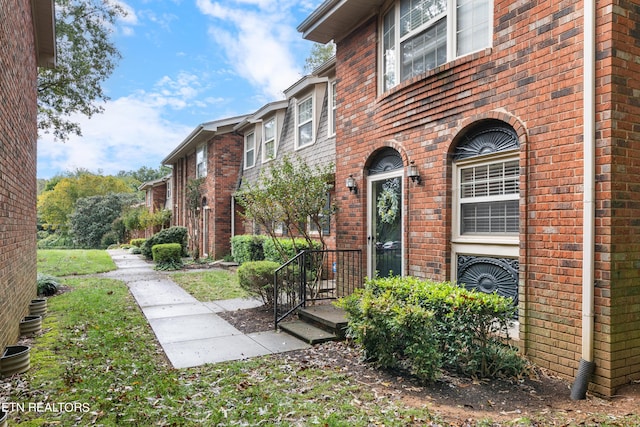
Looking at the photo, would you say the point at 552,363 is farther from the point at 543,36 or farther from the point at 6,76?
the point at 6,76

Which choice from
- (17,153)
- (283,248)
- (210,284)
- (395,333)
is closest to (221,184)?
(210,284)

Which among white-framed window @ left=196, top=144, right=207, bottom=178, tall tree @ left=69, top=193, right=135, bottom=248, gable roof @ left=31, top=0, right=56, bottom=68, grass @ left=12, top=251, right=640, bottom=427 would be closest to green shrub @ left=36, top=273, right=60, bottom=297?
grass @ left=12, top=251, right=640, bottom=427

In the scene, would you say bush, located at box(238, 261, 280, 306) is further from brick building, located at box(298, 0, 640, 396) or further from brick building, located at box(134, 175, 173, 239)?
brick building, located at box(134, 175, 173, 239)

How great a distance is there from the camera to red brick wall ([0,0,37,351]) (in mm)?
4750

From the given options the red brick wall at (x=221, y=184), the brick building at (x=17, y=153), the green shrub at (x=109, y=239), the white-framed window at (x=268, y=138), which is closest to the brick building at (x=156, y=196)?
the green shrub at (x=109, y=239)

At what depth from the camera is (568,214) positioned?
4176mm

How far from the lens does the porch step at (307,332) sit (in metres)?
5.75

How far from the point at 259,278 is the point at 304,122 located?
256 inches

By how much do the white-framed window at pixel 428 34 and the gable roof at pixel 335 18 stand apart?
0.38m

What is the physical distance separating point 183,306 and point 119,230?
26.7m

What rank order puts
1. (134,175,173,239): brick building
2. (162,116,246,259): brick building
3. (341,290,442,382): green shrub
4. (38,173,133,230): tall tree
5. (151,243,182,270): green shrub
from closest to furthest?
(341,290,442,382): green shrub
(151,243,182,270): green shrub
(162,116,246,259): brick building
(134,175,173,239): brick building
(38,173,133,230): tall tree

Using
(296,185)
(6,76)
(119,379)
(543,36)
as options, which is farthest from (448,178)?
(6,76)

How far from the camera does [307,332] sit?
6.06m

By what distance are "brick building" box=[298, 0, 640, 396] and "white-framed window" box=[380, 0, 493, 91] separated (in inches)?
0.9
